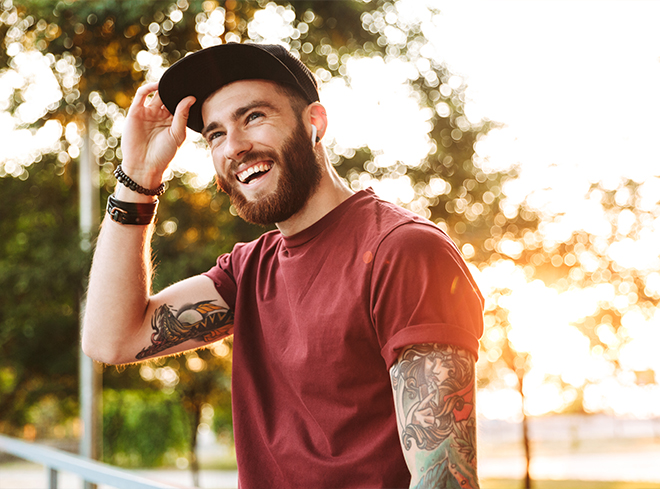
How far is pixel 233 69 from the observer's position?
1.91 m

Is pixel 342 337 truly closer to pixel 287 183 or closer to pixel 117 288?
pixel 287 183

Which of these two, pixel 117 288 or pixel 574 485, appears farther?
pixel 574 485

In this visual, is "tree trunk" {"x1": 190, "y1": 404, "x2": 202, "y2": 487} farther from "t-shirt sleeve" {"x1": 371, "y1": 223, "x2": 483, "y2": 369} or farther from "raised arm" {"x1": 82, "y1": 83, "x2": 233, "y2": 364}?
"t-shirt sleeve" {"x1": 371, "y1": 223, "x2": 483, "y2": 369}

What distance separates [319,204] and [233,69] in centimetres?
52

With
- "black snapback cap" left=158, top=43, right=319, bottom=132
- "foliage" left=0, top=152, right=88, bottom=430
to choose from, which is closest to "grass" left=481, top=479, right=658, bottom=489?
"foliage" left=0, top=152, right=88, bottom=430

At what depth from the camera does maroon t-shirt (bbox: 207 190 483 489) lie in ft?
4.44

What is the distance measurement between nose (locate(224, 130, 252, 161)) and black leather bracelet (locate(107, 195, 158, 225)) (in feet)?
1.21

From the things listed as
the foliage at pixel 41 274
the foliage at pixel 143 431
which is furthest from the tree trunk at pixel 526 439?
the foliage at pixel 143 431

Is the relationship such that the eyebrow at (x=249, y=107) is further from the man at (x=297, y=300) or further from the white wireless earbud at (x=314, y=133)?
the white wireless earbud at (x=314, y=133)

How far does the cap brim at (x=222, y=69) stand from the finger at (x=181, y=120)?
0.03 metres

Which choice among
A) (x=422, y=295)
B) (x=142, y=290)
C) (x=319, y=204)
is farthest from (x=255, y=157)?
(x=422, y=295)

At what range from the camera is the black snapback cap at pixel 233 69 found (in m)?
1.87

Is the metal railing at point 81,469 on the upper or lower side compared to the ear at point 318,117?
lower

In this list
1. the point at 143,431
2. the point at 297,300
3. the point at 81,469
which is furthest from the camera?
the point at 143,431
